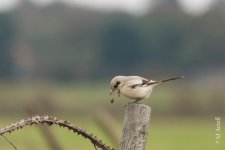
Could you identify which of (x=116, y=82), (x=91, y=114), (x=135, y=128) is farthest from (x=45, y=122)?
(x=91, y=114)

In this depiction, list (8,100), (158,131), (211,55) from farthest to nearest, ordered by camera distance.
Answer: (211,55), (8,100), (158,131)

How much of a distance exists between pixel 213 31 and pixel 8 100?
46993 mm

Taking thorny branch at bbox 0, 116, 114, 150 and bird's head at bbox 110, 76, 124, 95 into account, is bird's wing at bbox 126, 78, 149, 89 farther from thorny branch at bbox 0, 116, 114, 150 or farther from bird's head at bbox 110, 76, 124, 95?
thorny branch at bbox 0, 116, 114, 150

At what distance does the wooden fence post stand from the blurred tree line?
72118 mm

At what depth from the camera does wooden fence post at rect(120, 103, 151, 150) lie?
6.05 m

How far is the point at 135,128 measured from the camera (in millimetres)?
6074

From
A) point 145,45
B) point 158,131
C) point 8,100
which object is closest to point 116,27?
point 145,45

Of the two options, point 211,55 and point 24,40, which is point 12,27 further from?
point 211,55

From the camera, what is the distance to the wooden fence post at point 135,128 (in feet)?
19.9

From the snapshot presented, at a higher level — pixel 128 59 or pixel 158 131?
pixel 128 59

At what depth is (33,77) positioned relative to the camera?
77875 mm

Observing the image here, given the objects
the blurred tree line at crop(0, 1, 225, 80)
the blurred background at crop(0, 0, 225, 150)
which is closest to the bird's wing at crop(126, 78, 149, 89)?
the blurred background at crop(0, 0, 225, 150)

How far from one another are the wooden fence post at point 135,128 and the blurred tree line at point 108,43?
237 feet

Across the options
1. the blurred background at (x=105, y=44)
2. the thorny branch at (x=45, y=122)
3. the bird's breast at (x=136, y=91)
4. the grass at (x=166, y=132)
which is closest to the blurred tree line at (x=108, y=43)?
the blurred background at (x=105, y=44)
